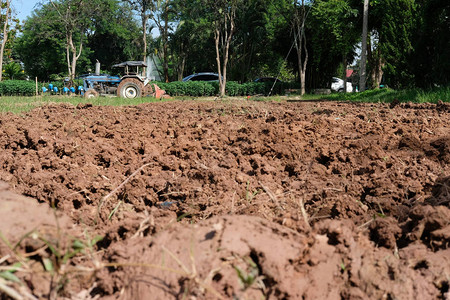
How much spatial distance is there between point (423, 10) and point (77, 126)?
13.1m

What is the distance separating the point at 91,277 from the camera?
162 cm

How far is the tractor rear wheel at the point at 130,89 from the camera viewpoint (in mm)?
18188

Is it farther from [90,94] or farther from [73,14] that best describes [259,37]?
[90,94]

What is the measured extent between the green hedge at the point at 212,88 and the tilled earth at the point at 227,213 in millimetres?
22390

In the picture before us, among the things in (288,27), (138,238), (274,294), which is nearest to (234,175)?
(138,238)

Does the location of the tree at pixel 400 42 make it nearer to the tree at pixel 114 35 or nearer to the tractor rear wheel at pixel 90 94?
the tractor rear wheel at pixel 90 94

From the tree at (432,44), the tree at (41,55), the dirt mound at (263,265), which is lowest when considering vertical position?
the dirt mound at (263,265)

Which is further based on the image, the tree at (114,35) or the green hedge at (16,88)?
the tree at (114,35)

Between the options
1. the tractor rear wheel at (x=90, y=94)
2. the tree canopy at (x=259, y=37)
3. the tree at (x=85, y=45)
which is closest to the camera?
the tree canopy at (x=259, y=37)

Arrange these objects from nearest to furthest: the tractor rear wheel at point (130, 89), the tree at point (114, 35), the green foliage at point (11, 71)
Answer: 1. the tractor rear wheel at point (130, 89)
2. the tree at point (114, 35)
3. the green foliage at point (11, 71)

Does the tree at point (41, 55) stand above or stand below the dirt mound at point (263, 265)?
above

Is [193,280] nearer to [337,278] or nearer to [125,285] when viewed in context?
[125,285]

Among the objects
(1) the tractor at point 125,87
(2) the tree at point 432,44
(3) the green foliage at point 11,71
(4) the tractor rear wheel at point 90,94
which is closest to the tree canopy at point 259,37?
(2) the tree at point 432,44

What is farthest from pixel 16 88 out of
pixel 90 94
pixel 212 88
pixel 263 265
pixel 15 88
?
pixel 263 265
